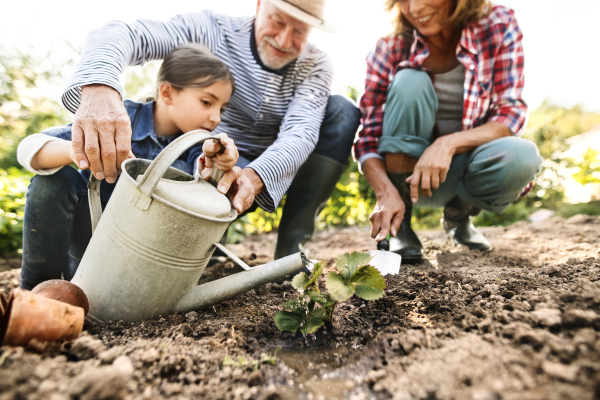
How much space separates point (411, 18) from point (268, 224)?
9.05 feet

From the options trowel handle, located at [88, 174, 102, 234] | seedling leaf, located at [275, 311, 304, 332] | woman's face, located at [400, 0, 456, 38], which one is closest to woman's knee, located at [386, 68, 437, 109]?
woman's face, located at [400, 0, 456, 38]

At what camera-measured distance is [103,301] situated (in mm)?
1271

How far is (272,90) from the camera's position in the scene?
217 centimetres

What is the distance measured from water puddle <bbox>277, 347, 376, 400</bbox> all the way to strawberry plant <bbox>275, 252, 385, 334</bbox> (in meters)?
0.09

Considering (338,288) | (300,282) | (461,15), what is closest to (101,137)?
(300,282)

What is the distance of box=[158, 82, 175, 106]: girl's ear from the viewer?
194 cm

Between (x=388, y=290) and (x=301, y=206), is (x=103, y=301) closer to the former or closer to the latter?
(x=388, y=290)

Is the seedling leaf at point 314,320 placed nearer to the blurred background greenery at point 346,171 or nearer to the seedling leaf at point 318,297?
the seedling leaf at point 318,297

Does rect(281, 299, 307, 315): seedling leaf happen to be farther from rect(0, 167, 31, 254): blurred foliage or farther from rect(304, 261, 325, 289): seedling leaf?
rect(0, 167, 31, 254): blurred foliage

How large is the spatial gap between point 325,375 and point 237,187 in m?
0.82

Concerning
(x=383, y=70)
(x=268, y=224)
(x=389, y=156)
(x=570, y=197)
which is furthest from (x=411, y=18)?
(x=570, y=197)

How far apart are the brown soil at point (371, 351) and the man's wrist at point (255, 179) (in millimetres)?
508

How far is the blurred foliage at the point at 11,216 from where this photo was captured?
2580mm

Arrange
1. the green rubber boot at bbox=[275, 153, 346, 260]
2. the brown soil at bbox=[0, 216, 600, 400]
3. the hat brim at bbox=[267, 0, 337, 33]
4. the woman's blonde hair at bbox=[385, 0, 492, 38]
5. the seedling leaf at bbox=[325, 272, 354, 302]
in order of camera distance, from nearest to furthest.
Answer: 1. the brown soil at bbox=[0, 216, 600, 400]
2. the seedling leaf at bbox=[325, 272, 354, 302]
3. the hat brim at bbox=[267, 0, 337, 33]
4. the woman's blonde hair at bbox=[385, 0, 492, 38]
5. the green rubber boot at bbox=[275, 153, 346, 260]
